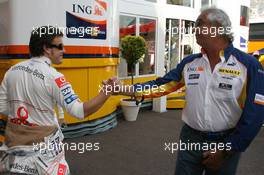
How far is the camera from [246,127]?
2291mm

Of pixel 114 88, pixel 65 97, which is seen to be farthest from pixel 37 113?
pixel 114 88

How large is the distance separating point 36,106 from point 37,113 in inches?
1.9

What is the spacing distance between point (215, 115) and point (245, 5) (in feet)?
39.8

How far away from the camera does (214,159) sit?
243 cm

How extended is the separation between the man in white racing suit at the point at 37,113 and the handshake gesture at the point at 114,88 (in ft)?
0.35

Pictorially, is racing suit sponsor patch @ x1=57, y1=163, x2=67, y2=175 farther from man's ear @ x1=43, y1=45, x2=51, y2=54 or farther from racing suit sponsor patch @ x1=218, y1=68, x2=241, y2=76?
racing suit sponsor patch @ x1=218, y1=68, x2=241, y2=76

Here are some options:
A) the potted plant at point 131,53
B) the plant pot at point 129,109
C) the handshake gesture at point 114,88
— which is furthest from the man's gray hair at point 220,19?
the plant pot at point 129,109

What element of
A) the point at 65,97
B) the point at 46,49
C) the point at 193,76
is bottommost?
the point at 65,97

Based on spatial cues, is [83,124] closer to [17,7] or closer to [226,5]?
[17,7]

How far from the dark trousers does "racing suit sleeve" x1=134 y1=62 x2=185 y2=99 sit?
36 cm

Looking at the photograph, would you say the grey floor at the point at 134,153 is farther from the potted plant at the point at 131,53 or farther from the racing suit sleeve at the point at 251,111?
the racing suit sleeve at the point at 251,111

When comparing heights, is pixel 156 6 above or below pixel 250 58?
above

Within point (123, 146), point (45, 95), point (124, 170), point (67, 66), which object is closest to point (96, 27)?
point (67, 66)

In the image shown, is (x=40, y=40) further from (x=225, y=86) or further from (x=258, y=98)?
(x=258, y=98)
